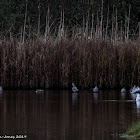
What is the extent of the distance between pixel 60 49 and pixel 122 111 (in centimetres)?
705

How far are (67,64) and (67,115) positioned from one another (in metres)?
7.21

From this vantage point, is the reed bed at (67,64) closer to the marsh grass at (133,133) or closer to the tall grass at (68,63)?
the tall grass at (68,63)

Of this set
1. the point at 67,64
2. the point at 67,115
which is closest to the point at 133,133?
the point at 67,115

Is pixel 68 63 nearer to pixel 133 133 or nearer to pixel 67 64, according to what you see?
pixel 67 64

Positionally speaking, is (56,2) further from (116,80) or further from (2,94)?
(2,94)

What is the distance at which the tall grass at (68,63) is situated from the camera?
1825 centimetres

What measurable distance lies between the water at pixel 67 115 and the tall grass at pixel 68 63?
191 centimetres

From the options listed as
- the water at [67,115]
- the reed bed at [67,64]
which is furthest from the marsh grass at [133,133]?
the reed bed at [67,64]

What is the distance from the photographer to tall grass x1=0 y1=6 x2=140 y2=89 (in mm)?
18250

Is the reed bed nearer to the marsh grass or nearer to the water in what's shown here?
the water

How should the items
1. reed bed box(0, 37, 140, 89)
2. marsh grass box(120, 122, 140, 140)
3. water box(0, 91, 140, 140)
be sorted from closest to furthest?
marsh grass box(120, 122, 140, 140)
water box(0, 91, 140, 140)
reed bed box(0, 37, 140, 89)

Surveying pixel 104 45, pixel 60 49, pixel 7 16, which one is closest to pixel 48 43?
pixel 60 49

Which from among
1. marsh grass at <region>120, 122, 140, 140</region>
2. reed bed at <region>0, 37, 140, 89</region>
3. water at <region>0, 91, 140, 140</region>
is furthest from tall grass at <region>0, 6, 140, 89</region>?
marsh grass at <region>120, 122, 140, 140</region>

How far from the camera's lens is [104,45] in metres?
18.8
